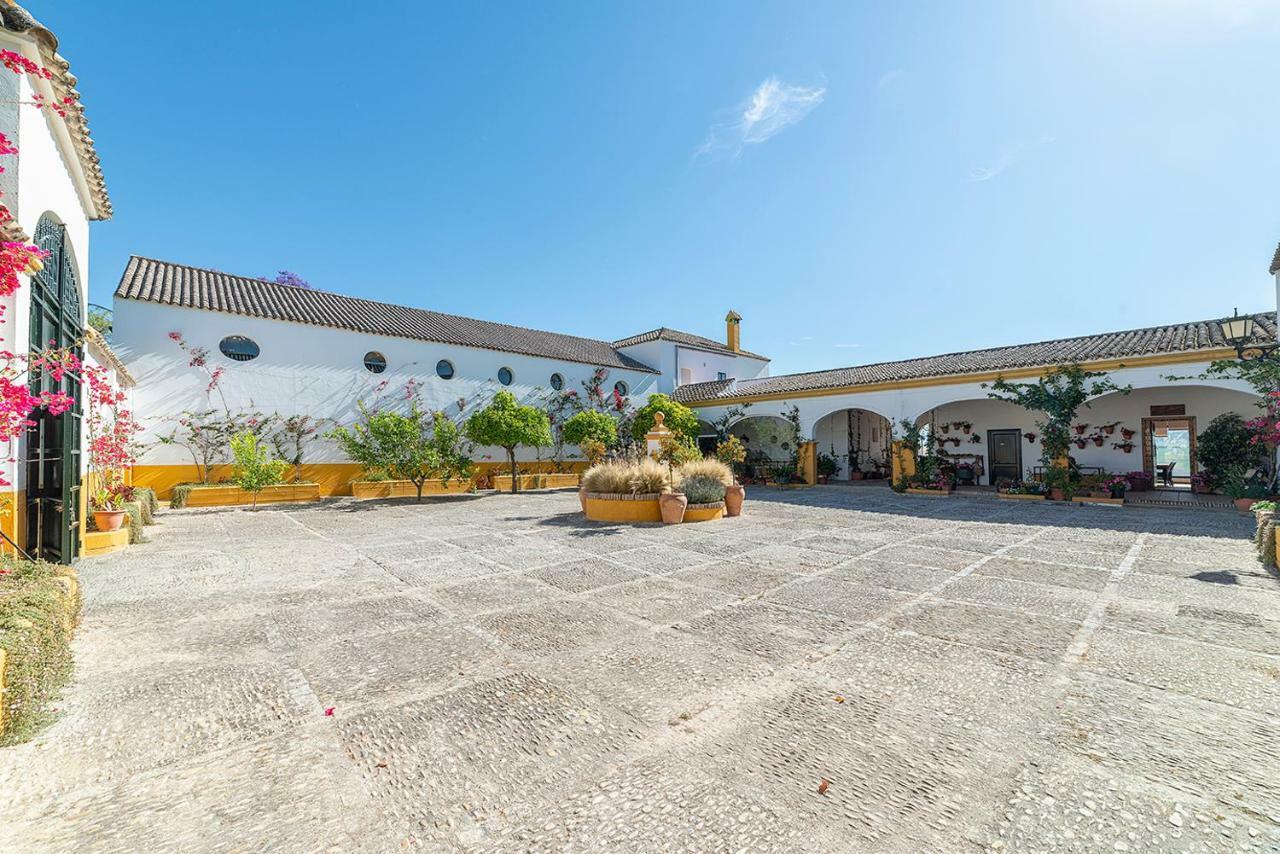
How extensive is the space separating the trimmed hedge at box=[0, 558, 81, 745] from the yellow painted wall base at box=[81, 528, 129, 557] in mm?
4301

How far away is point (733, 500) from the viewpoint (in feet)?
37.1

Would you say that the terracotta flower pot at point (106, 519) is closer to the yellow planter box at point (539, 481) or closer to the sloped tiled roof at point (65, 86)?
the sloped tiled roof at point (65, 86)

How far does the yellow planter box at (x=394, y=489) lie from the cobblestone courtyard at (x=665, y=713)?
10.3 meters

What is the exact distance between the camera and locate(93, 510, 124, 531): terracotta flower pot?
7668 millimetres

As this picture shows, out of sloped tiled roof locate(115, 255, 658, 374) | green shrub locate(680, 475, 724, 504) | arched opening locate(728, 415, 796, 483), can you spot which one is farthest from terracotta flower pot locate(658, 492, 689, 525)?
sloped tiled roof locate(115, 255, 658, 374)

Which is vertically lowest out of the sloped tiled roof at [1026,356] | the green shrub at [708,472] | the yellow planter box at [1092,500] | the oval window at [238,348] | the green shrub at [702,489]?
the yellow planter box at [1092,500]

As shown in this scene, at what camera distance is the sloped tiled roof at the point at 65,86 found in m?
4.30

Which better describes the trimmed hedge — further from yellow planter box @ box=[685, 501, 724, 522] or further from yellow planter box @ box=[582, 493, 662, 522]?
yellow planter box @ box=[685, 501, 724, 522]

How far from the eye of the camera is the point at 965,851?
1.96 m

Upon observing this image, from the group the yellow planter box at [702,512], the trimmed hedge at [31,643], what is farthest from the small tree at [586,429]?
the trimmed hedge at [31,643]

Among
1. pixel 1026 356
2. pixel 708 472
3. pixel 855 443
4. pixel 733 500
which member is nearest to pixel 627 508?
pixel 708 472

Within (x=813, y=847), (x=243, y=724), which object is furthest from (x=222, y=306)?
(x=813, y=847)

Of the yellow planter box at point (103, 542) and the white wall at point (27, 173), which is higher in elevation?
the white wall at point (27, 173)

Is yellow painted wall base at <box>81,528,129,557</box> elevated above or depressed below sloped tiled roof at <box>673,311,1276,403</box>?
below
